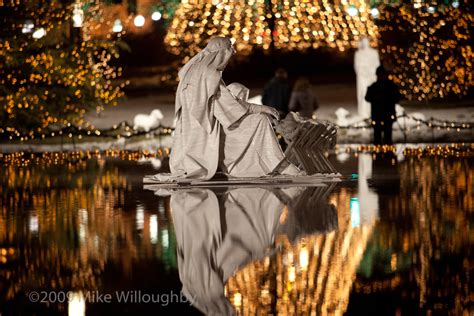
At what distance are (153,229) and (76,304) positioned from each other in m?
3.90

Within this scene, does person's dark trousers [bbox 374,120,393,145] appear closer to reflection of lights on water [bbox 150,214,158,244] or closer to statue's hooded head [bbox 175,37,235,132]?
statue's hooded head [bbox 175,37,235,132]

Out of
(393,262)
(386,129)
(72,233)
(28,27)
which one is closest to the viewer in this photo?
(393,262)

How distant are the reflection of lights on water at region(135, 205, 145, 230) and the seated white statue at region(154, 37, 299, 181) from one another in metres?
3.17

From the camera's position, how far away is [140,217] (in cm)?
1225

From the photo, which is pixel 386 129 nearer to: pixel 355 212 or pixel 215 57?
pixel 215 57

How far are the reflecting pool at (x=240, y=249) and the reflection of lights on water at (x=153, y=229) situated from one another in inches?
0.5

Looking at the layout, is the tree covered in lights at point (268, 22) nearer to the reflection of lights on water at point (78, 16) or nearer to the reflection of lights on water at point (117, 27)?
the reflection of lights on water at point (117, 27)

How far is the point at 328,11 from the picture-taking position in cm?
3569

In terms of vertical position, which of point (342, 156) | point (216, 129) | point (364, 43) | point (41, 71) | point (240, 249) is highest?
point (364, 43)

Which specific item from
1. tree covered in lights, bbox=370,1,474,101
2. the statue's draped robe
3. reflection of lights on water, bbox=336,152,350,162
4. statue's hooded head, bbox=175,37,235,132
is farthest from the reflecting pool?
tree covered in lights, bbox=370,1,474,101

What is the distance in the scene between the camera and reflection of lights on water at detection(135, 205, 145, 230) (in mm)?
11448

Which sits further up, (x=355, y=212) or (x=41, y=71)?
(x=41, y=71)

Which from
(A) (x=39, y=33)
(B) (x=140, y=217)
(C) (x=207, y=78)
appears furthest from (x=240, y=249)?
(A) (x=39, y=33)

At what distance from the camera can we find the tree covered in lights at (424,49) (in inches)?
1350
